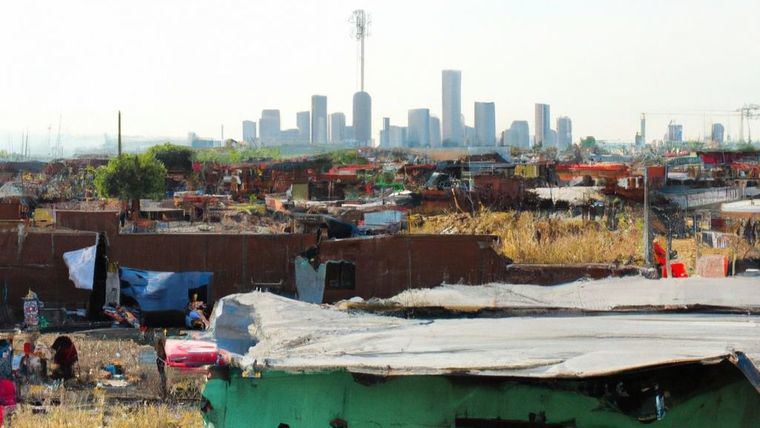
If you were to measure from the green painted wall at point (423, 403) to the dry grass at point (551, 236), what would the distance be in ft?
24.9

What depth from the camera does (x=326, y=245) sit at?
552 inches

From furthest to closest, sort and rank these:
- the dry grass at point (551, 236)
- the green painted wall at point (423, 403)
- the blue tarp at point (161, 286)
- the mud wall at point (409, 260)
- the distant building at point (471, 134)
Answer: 1. the distant building at point (471, 134)
2. the blue tarp at point (161, 286)
3. the dry grass at point (551, 236)
4. the mud wall at point (409, 260)
5. the green painted wall at point (423, 403)

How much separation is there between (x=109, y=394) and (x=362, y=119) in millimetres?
172043

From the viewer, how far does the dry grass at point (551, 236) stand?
1372cm

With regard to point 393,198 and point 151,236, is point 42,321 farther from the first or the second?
point 393,198

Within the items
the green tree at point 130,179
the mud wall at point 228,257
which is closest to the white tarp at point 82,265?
the mud wall at point 228,257

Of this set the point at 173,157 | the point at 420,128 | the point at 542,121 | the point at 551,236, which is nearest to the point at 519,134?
the point at 542,121

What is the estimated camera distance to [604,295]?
754 centimetres

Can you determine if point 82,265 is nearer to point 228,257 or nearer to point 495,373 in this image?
point 228,257

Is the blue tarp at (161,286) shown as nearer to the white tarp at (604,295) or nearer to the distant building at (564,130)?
the white tarp at (604,295)

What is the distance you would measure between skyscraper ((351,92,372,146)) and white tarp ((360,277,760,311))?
167 metres

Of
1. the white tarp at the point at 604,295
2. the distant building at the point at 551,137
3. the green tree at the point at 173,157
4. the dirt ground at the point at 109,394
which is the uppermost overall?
the distant building at the point at 551,137

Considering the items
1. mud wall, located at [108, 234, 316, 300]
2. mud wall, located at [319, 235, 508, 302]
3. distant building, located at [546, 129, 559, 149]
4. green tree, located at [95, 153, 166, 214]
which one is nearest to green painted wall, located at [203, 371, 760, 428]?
mud wall, located at [319, 235, 508, 302]

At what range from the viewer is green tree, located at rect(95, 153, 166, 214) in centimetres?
3559
